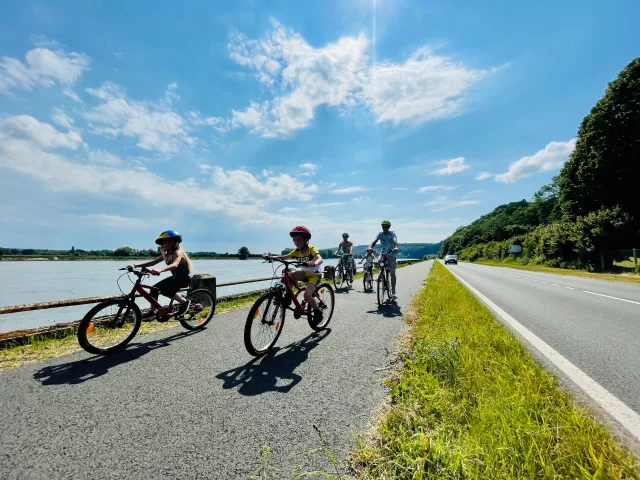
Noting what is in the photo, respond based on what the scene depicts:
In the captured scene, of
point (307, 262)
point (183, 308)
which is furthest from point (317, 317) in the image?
point (183, 308)

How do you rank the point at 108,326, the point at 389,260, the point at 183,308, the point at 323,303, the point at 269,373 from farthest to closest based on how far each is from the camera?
the point at 389,260 < the point at 323,303 < the point at 183,308 < the point at 108,326 < the point at 269,373

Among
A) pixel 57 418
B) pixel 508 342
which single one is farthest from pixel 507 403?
pixel 57 418

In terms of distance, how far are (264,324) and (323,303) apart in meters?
1.58

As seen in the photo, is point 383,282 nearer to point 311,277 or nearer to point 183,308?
point 311,277

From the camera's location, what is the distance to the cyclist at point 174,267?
533 centimetres

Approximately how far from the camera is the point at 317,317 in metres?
5.36

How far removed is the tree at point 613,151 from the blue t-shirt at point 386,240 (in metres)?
33.6

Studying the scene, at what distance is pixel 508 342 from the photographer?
4035 millimetres

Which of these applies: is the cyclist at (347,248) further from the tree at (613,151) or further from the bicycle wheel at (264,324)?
the tree at (613,151)

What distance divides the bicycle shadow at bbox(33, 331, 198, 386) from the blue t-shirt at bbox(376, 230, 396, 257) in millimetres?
6191

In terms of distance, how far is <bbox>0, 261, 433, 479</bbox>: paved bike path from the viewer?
6.53 feet

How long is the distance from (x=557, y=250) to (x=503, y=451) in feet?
119

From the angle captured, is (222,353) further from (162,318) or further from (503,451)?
(503,451)

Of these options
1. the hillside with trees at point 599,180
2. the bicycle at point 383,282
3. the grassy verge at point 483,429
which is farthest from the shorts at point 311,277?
the hillside with trees at point 599,180
